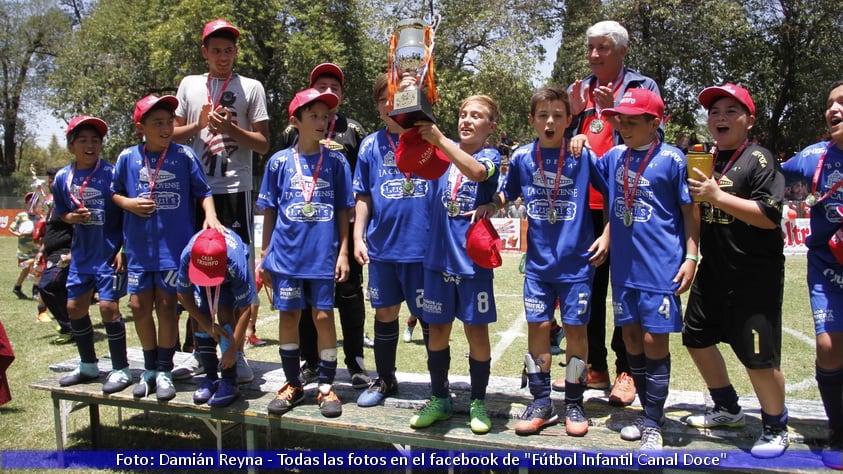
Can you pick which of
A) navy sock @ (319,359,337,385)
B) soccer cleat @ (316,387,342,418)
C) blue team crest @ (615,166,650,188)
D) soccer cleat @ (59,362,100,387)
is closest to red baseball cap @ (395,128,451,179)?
blue team crest @ (615,166,650,188)

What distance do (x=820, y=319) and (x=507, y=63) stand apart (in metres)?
24.0

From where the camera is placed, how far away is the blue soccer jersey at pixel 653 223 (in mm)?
3516

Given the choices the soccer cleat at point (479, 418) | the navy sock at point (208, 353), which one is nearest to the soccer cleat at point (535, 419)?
the soccer cleat at point (479, 418)

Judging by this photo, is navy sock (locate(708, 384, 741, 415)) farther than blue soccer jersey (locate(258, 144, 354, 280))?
No

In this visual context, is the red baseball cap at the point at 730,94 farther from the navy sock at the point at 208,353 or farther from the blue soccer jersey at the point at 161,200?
the navy sock at the point at 208,353

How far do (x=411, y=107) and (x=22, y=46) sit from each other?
47.0 meters

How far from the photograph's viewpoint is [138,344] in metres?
7.79

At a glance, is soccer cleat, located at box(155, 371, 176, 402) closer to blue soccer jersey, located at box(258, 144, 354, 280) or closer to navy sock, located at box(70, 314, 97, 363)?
navy sock, located at box(70, 314, 97, 363)

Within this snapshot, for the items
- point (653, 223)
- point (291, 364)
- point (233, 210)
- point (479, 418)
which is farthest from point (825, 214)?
point (233, 210)

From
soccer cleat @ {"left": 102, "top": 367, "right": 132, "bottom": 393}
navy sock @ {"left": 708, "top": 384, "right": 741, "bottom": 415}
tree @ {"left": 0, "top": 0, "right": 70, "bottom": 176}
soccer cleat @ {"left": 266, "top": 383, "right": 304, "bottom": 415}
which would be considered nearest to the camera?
navy sock @ {"left": 708, "top": 384, "right": 741, "bottom": 415}

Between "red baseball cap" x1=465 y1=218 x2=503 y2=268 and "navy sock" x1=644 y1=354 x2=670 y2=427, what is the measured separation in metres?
1.10

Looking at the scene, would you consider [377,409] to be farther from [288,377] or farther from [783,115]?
[783,115]

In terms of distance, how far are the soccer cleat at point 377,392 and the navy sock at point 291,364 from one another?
464 mm

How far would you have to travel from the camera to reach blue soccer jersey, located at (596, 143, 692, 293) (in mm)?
3516
